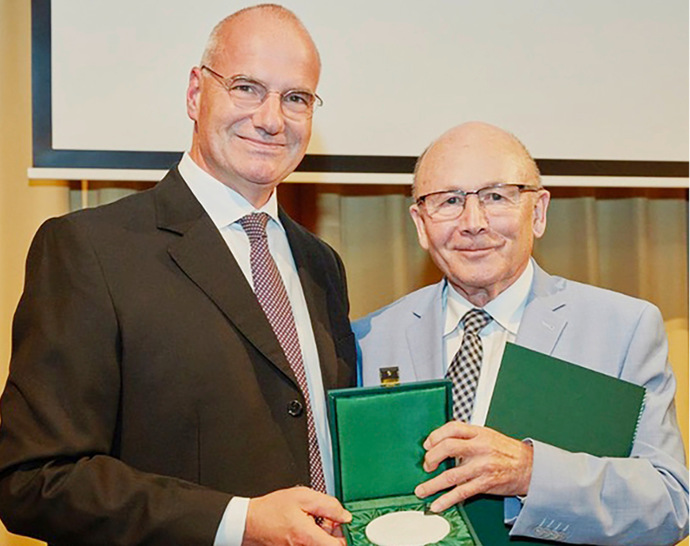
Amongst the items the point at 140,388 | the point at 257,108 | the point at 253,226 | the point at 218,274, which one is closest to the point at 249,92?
the point at 257,108

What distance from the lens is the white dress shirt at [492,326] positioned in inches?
64.4

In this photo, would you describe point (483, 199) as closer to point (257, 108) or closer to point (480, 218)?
point (480, 218)

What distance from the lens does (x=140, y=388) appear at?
4.53ft

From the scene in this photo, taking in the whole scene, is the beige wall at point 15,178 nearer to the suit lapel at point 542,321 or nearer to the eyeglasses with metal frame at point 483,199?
the eyeglasses with metal frame at point 483,199

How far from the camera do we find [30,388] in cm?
131

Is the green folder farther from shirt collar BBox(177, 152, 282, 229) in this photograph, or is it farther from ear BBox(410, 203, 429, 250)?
shirt collar BBox(177, 152, 282, 229)

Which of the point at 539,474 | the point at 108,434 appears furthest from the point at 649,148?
the point at 108,434

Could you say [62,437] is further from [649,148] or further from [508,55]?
[649,148]

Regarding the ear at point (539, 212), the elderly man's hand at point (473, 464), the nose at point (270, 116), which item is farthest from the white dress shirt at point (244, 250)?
the ear at point (539, 212)

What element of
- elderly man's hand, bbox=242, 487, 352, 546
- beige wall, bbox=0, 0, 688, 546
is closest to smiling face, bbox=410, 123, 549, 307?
elderly man's hand, bbox=242, 487, 352, 546

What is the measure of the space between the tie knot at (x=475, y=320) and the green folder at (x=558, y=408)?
24 centimetres

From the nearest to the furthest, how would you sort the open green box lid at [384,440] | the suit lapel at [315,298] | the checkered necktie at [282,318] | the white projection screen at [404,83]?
the open green box lid at [384,440], the checkered necktie at [282,318], the suit lapel at [315,298], the white projection screen at [404,83]

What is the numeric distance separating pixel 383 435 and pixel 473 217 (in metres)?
0.50

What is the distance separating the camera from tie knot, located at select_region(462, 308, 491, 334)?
66.9 inches
